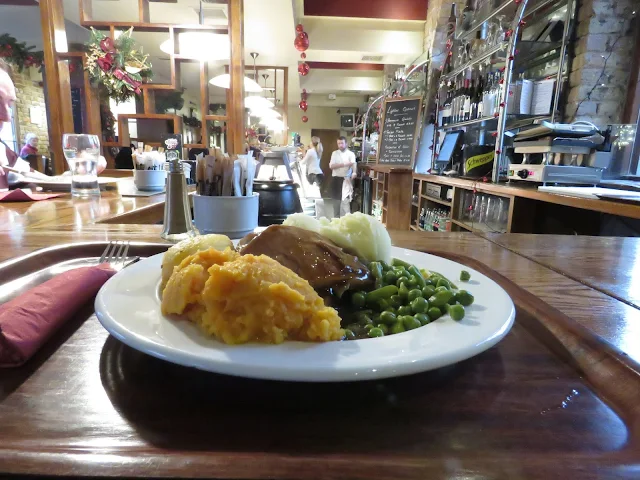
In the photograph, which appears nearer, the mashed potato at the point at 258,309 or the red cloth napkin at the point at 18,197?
the mashed potato at the point at 258,309

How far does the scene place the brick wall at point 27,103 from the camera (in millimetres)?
9433

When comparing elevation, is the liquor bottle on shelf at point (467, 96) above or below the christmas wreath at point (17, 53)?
below

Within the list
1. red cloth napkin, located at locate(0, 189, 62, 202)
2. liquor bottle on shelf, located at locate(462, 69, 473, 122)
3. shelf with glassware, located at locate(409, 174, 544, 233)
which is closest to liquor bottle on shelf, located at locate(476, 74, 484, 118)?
liquor bottle on shelf, located at locate(462, 69, 473, 122)

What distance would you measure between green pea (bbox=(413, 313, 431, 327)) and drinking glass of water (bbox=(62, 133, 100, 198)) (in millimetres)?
2293

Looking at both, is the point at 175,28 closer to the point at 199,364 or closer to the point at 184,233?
the point at 184,233

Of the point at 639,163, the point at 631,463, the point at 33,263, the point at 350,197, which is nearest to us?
the point at 631,463

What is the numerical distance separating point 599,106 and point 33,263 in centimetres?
389

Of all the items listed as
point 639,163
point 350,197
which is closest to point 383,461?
point 639,163

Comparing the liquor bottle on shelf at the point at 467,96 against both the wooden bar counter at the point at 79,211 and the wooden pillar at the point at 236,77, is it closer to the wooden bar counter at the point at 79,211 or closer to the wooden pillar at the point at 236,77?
the wooden pillar at the point at 236,77

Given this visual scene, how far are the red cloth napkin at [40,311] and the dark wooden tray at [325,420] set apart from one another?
22 millimetres

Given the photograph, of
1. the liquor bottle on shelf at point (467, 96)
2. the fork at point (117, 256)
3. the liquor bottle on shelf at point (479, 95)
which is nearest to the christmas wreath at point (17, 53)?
the liquor bottle on shelf at point (467, 96)

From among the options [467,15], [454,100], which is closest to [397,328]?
[454,100]

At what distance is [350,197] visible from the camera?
938cm

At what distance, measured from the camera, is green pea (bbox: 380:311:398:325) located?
63cm
